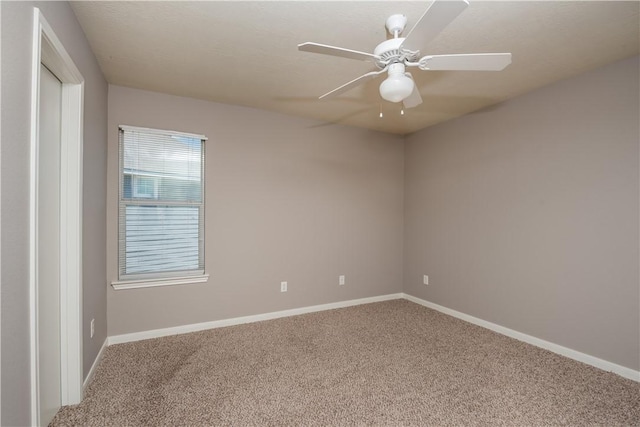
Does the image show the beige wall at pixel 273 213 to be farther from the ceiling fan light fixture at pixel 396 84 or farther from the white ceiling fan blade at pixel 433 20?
the white ceiling fan blade at pixel 433 20

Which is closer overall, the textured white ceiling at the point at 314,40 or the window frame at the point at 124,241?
the textured white ceiling at the point at 314,40

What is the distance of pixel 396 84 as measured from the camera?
1631mm

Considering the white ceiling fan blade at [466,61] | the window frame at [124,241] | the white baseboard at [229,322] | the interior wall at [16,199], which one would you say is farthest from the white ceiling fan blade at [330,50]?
the white baseboard at [229,322]

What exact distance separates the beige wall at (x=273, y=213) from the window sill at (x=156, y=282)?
49mm

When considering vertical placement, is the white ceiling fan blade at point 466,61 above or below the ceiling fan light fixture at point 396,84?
above

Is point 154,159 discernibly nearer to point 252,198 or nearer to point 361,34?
point 252,198

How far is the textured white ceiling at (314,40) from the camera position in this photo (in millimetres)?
1842

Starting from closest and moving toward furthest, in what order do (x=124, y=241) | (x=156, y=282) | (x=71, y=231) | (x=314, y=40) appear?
1. (x=71, y=231)
2. (x=314, y=40)
3. (x=124, y=241)
4. (x=156, y=282)

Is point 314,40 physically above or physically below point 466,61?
above

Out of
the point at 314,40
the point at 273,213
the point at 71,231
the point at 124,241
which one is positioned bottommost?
the point at 124,241

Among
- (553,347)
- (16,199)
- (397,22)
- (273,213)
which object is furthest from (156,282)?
(553,347)

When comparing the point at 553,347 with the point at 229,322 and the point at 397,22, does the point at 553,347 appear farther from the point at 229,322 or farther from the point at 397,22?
the point at 229,322

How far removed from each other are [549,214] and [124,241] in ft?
13.4

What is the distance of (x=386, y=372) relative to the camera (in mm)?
2443
